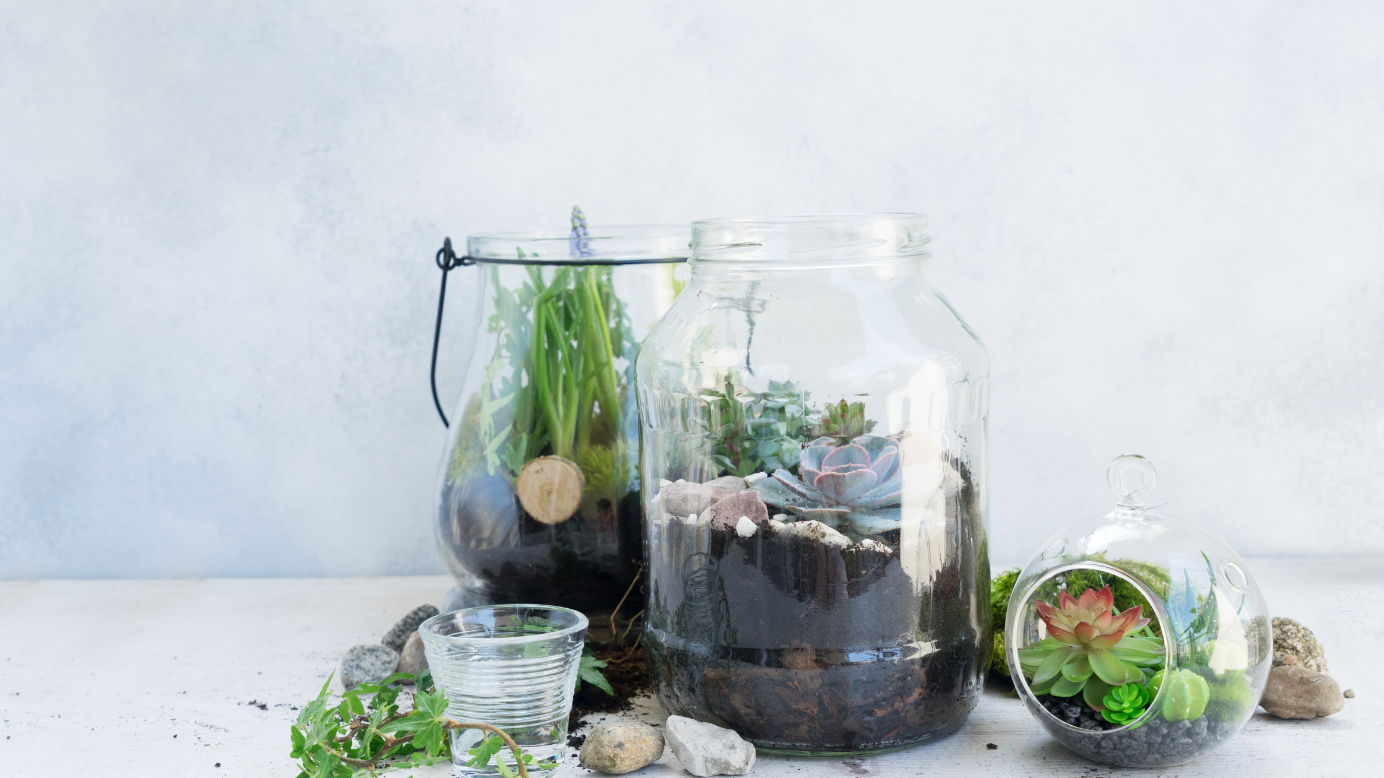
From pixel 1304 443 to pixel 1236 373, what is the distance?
144 mm

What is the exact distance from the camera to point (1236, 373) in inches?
58.4

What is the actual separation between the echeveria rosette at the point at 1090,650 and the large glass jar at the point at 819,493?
0.08 m

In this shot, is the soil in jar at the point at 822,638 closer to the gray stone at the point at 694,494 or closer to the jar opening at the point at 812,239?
the gray stone at the point at 694,494

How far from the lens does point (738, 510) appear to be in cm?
90

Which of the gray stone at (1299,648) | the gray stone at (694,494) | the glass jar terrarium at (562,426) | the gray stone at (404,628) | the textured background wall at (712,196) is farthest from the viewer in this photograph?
the textured background wall at (712,196)

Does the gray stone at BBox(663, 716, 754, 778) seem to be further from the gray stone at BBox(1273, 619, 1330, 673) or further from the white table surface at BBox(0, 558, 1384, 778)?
the gray stone at BBox(1273, 619, 1330, 673)

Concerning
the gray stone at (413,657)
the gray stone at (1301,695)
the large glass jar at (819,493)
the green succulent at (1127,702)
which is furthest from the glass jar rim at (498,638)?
the gray stone at (1301,695)

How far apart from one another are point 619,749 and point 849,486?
0.94 feet

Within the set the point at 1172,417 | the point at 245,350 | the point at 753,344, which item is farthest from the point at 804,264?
the point at 245,350

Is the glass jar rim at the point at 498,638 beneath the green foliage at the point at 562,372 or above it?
beneath

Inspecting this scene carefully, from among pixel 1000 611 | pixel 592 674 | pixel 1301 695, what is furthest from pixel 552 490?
pixel 1301 695

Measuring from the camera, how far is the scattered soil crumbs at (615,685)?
40.7 inches

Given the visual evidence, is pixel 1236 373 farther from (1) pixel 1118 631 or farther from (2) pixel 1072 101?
(1) pixel 1118 631

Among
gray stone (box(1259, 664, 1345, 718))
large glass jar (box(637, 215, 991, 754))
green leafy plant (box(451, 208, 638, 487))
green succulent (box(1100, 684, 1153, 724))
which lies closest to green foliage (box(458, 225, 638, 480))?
green leafy plant (box(451, 208, 638, 487))
